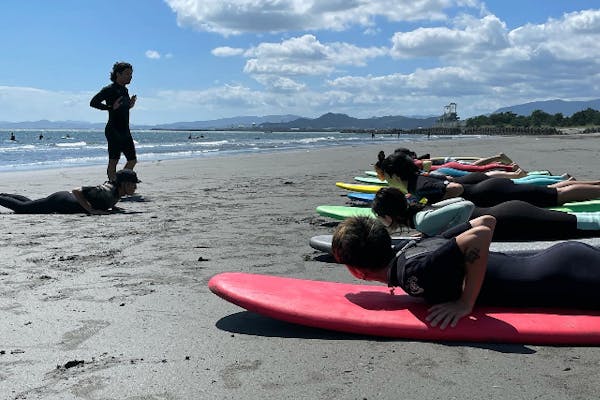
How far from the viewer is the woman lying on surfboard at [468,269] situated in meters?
2.82

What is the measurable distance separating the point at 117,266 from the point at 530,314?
9.91 feet

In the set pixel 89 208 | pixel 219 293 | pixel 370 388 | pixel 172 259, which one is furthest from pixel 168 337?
pixel 89 208

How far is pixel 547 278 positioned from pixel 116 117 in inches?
290

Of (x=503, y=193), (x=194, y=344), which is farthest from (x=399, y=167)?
(x=194, y=344)

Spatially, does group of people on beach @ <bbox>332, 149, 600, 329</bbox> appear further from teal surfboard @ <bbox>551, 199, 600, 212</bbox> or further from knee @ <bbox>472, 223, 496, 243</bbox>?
teal surfboard @ <bbox>551, 199, 600, 212</bbox>

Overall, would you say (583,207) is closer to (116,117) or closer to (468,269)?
(468,269)

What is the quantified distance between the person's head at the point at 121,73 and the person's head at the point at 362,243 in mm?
6716

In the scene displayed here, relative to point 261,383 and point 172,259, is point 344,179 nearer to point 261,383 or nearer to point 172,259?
point 172,259

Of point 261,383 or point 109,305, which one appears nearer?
point 261,383

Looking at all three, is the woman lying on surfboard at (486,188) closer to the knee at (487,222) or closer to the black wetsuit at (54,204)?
the knee at (487,222)

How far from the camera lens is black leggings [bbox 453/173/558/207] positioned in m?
5.43

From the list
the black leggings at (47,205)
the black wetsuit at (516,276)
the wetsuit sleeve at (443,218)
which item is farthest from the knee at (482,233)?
the black leggings at (47,205)

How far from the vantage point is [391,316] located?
2928 millimetres

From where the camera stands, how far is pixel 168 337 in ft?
9.65
